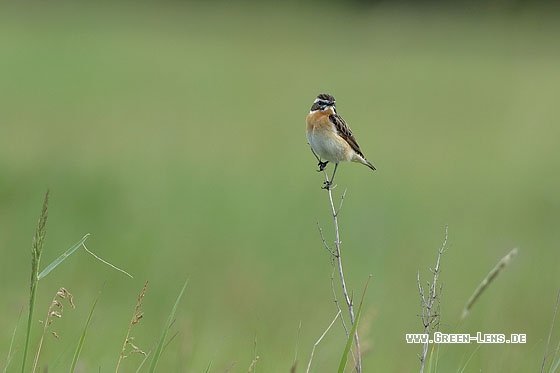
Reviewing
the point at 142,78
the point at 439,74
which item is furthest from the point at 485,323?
the point at 439,74

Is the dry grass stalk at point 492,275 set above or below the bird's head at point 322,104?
below

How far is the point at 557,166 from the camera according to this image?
1511 cm

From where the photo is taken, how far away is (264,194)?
1184 cm

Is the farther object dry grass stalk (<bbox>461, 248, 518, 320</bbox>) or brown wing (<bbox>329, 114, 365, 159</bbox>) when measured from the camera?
brown wing (<bbox>329, 114, 365, 159</bbox>)

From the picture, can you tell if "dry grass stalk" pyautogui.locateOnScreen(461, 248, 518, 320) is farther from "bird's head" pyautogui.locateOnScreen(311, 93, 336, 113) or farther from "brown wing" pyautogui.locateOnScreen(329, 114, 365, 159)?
"brown wing" pyautogui.locateOnScreen(329, 114, 365, 159)

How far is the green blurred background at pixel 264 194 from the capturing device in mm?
6750

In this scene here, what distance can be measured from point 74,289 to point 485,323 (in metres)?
3.16

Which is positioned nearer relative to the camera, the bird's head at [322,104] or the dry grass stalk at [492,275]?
the dry grass stalk at [492,275]

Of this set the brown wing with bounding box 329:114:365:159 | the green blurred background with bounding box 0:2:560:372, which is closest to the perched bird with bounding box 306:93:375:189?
the brown wing with bounding box 329:114:365:159

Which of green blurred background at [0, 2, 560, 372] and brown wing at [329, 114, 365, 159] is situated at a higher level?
brown wing at [329, 114, 365, 159]

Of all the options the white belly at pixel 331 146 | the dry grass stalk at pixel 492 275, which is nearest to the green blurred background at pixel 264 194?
the dry grass stalk at pixel 492 275

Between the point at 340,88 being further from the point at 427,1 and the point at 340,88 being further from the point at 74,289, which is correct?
the point at 74,289

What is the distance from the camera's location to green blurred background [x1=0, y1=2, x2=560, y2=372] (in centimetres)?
675

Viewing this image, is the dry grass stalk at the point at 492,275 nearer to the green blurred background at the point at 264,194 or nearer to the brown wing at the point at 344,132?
the green blurred background at the point at 264,194
